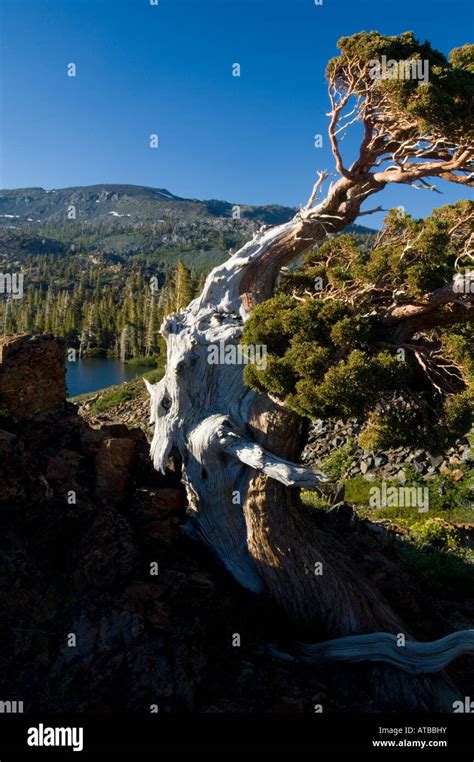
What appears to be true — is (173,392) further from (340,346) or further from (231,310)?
(340,346)

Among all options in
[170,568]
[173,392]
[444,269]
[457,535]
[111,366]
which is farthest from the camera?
[111,366]

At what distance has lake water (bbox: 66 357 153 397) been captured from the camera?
2284 inches

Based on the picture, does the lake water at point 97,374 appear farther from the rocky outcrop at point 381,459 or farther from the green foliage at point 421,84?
the green foliage at point 421,84

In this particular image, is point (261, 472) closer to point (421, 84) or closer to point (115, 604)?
point (115, 604)

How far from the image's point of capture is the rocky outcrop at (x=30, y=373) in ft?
27.0

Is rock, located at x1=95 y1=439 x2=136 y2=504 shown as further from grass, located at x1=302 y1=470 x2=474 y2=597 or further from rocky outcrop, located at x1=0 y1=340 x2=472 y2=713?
grass, located at x1=302 y1=470 x2=474 y2=597

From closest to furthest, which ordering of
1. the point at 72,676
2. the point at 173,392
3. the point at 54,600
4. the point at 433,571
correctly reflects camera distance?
the point at 72,676 < the point at 54,600 < the point at 173,392 < the point at 433,571

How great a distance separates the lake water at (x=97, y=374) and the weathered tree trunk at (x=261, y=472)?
142 feet

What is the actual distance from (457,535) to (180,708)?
37.2 feet

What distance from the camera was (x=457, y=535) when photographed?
1489 cm

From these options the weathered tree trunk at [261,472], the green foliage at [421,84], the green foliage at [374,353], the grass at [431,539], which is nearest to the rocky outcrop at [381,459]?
the grass at [431,539]

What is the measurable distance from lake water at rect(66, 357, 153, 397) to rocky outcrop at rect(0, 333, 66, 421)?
4279 cm

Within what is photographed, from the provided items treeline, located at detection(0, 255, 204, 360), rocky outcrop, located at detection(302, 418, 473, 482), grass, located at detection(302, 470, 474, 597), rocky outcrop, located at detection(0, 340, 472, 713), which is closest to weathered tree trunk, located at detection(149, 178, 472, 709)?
rocky outcrop, located at detection(0, 340, 472, 713)

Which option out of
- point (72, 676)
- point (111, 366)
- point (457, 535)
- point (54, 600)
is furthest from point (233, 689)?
point (111, 366)
